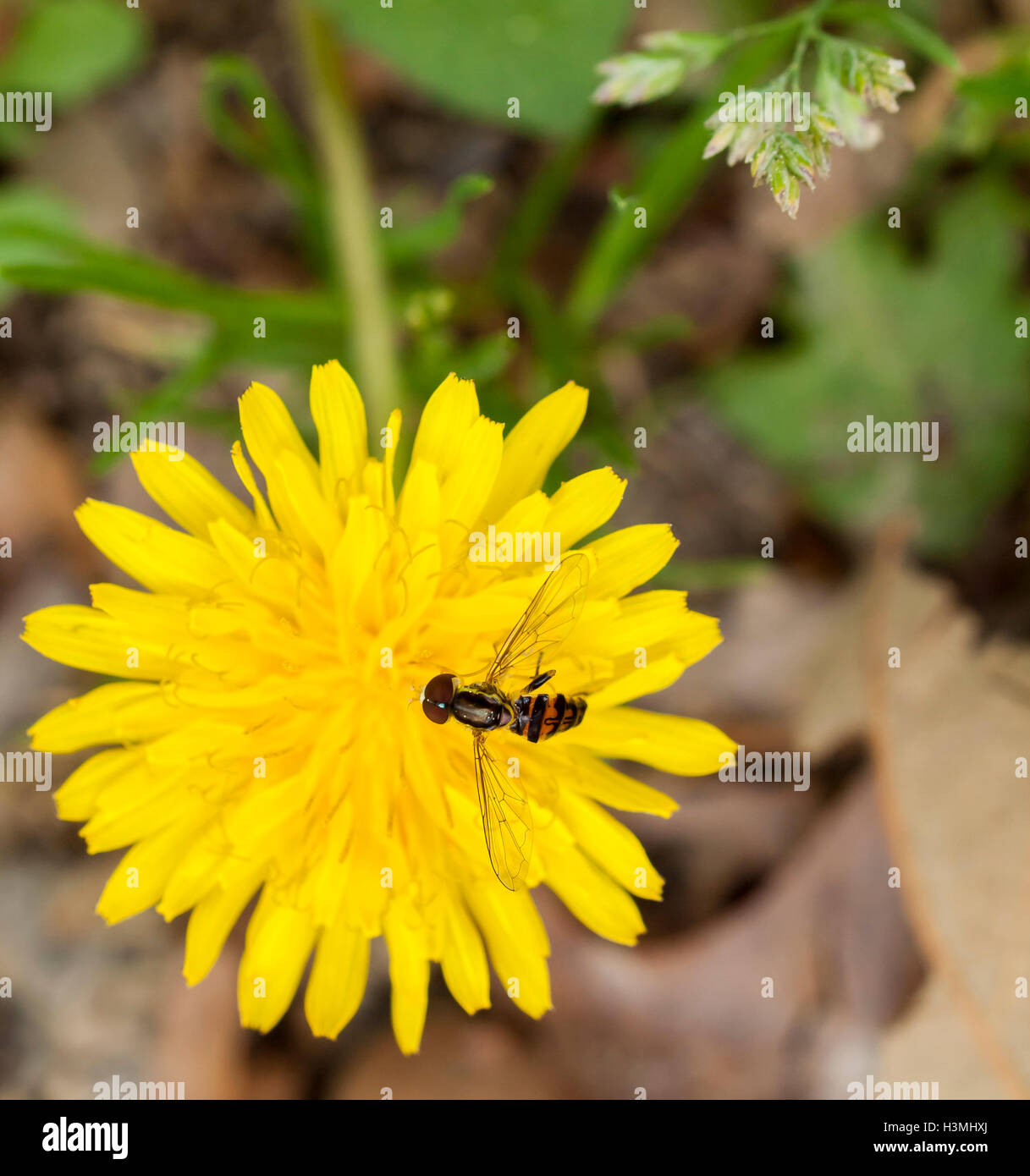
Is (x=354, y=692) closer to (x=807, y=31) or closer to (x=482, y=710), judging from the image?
(x=482, y=710)

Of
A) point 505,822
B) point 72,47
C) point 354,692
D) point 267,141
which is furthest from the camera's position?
point 72,47

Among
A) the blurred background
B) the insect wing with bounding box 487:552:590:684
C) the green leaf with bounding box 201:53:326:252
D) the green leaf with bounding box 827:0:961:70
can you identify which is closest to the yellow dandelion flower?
the insect wing with bounding box 487:552:590:684

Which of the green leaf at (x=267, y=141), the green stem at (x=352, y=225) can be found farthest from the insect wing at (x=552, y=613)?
the green leaf at (x=267, y=141)

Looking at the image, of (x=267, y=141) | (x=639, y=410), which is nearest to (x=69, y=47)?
(x=267, y=141)

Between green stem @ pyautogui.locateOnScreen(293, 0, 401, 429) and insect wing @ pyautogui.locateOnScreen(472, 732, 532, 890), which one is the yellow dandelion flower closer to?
insect wing @ pyautogui.locateOnScreen(472, 732, 532, 890)

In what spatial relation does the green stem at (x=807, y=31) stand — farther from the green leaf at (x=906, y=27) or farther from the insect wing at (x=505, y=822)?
the insect wing at (x=505, y=822)
